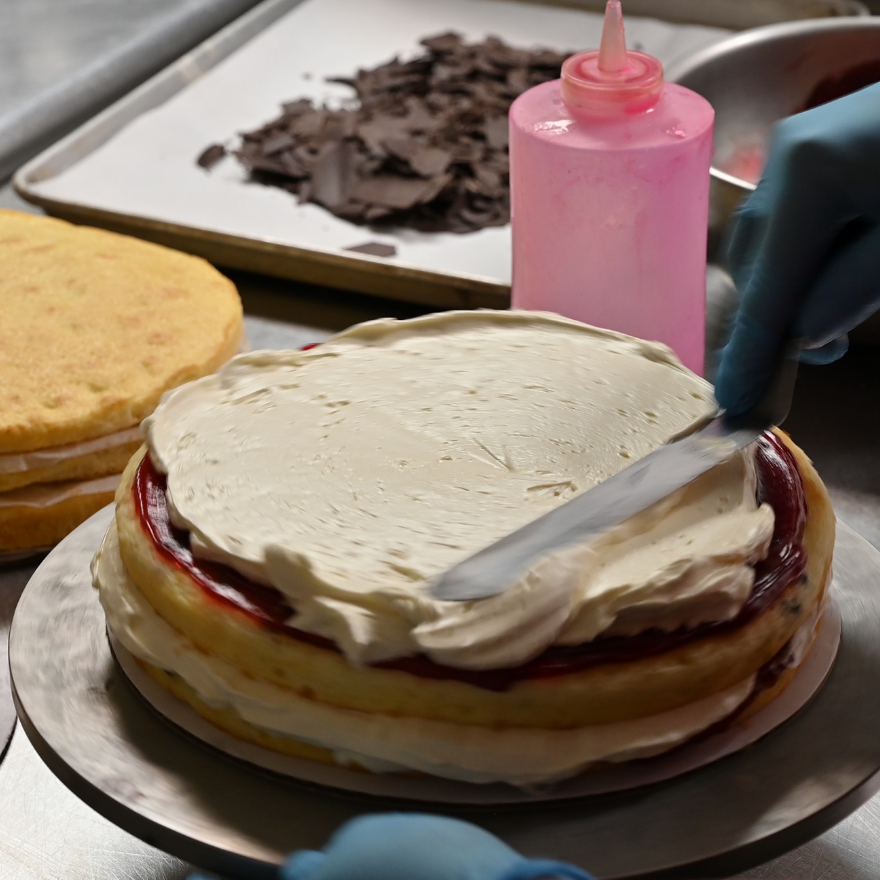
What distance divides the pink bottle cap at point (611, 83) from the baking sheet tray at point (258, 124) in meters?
0.32

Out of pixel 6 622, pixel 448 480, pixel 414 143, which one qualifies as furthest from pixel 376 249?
pixel 448 480

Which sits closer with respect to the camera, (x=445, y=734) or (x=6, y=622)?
(x=445, y=734)

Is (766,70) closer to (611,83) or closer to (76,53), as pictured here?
(611,83)

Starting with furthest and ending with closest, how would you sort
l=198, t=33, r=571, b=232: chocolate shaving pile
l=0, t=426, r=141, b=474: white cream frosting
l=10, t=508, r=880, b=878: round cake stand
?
1. l=198, t=33, r=571, b=232: chocolate shaving pile
2. l=0, t=426, r=141, b=474: white cream frosting
3. l=10, t=508, r=880, b=878: round cake stand

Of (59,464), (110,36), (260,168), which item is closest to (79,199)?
(260,168)

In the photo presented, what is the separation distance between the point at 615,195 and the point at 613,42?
16 cm

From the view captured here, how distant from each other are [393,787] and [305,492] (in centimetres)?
21

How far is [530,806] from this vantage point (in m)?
0.69

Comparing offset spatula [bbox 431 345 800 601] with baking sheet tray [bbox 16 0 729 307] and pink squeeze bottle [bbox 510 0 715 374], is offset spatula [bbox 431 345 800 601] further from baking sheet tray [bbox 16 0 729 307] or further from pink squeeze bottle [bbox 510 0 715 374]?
baking sheet tray [bbox 16 0 729 307]

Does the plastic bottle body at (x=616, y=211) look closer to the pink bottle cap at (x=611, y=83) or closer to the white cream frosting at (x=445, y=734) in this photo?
the pink bottle cap at (x=611, y=83)

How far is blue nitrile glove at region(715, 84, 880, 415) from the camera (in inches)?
32.7

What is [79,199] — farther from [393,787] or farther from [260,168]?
[393,787]

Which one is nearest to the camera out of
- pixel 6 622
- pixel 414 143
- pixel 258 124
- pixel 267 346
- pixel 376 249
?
pixel 6 622

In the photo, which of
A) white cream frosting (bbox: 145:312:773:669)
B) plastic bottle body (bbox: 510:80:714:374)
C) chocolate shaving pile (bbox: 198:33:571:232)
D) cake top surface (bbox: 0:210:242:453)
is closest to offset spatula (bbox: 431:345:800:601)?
white cream frosting (bbox: 145:312:773:669)
